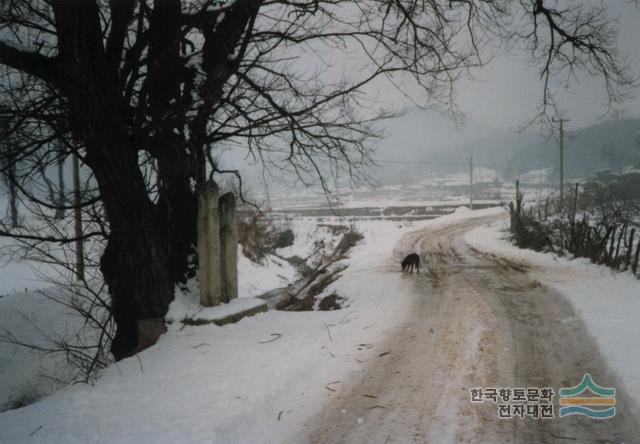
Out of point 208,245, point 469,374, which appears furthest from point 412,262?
point 469,374

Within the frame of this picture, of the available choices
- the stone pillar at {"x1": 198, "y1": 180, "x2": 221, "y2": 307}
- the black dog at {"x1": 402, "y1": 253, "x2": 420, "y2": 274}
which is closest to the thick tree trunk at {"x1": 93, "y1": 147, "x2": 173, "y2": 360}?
the stone pillar at {"x1": 198, "y1": 180, "x2": 221, "y2": 307}

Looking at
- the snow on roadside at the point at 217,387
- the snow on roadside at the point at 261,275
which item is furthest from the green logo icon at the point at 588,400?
the snow on roadside at the point at 261,275

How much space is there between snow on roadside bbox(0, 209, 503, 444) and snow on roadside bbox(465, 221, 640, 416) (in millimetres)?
2426

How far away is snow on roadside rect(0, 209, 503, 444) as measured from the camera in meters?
3.25

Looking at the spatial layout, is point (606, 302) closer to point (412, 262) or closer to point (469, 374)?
point (469, 374)

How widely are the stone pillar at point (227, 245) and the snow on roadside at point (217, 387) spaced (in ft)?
2.07

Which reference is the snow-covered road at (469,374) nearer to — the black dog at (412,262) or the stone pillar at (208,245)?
the stone pillar at (208,245)

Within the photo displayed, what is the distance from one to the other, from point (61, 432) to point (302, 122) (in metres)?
4.56

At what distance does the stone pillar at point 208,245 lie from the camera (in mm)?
5934

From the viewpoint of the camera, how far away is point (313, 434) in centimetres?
331

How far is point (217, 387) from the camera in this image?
3.88 metres

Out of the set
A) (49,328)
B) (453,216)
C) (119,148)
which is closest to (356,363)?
(119,148)

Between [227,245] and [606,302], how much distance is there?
Answer: 5.85 metres

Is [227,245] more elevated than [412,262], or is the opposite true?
[227,245]
